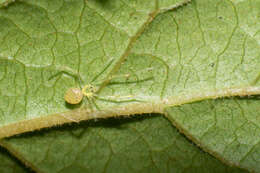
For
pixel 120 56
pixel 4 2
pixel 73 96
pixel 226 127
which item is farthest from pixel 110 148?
pixel 4 2

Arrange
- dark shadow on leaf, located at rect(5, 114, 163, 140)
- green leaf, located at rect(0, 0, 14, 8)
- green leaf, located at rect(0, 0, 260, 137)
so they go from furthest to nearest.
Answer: dark shadow on leaf, located at rect(5, 114, 163, 140) < green leaf, located at rect(0, 0, 260, 137) < green leaf, located at rect(0, 0, 14, 8)

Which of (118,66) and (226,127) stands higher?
(118,66)

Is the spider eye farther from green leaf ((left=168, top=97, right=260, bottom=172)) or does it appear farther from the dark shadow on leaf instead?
green leaf ((left=168, top=97, right=260, bottom=172))

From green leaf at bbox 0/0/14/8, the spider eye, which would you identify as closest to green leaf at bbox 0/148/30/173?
the spider eye

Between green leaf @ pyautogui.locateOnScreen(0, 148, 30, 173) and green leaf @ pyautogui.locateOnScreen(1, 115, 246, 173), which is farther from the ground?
green leaf @ pyautogui.locateOnScreen(1, 115, 246, 173)

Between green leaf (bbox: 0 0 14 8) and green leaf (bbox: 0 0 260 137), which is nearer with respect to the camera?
green leaf (bbox: 0 0 14 8)

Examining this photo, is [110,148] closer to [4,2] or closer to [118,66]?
[118,66]
